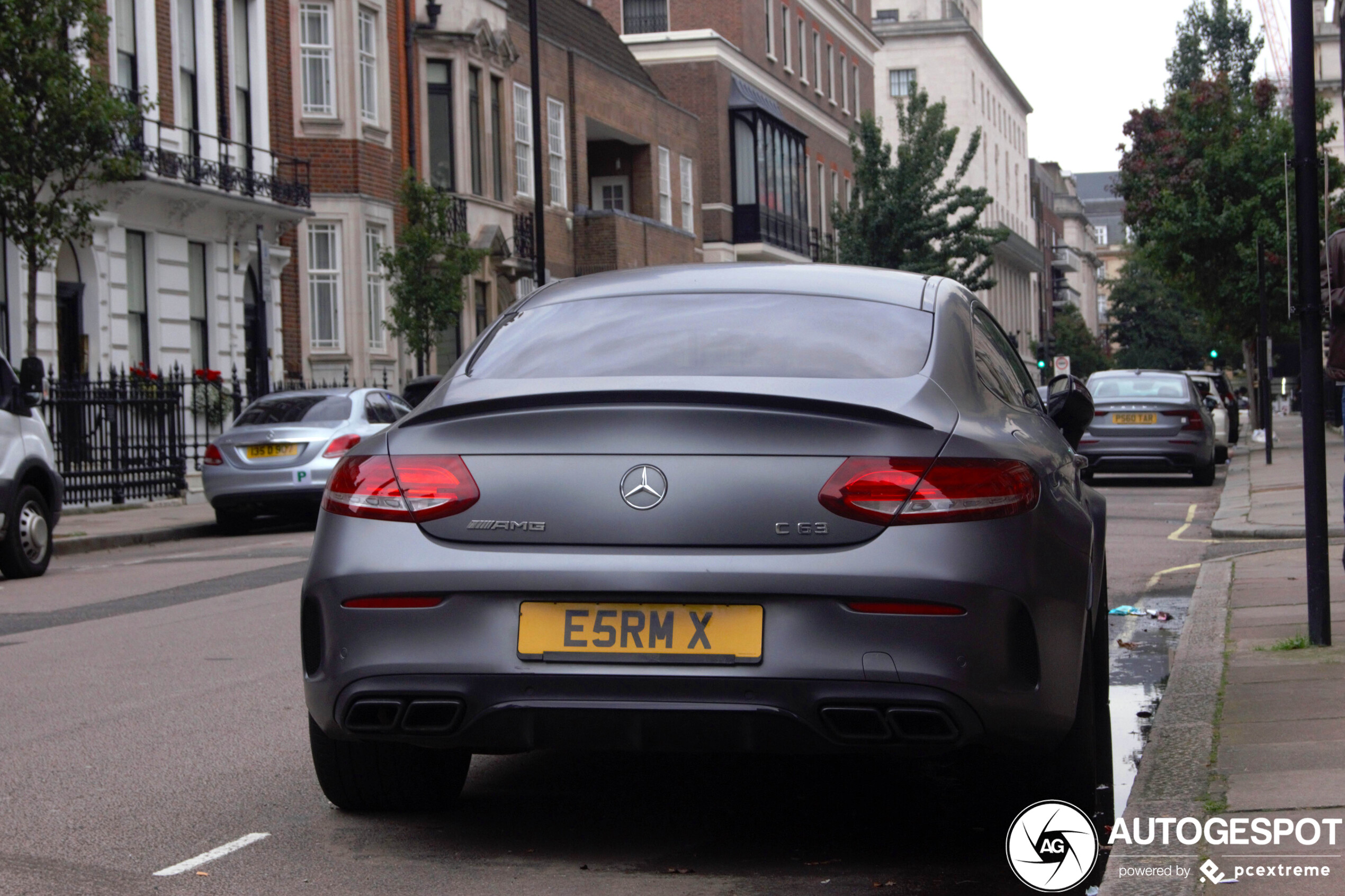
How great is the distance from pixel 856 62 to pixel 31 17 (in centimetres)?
5681

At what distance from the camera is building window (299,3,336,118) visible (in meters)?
32.3

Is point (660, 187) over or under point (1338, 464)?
over

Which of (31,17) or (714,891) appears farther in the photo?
(31,17)

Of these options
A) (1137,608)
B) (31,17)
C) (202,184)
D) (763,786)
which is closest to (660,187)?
(202,184)

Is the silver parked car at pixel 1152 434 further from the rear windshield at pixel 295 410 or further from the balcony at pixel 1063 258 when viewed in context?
the balcony at pixel 1063 258

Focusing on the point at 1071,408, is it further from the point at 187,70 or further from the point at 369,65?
the point at 369,65

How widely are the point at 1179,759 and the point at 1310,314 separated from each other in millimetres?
3007

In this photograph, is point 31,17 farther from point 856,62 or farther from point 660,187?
point 856,62

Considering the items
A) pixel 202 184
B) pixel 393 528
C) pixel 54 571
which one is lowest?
pixel 54 571

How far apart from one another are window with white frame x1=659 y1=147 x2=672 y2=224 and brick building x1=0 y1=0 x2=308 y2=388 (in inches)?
753

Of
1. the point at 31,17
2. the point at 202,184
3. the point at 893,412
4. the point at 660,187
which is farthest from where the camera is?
the point at 660,187

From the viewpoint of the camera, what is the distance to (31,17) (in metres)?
19.1

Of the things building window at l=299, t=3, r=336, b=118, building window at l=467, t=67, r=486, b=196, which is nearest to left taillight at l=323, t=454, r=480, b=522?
building window at l=299, t=3, r=336, b=118

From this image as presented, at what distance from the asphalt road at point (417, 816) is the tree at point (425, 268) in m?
21.8
